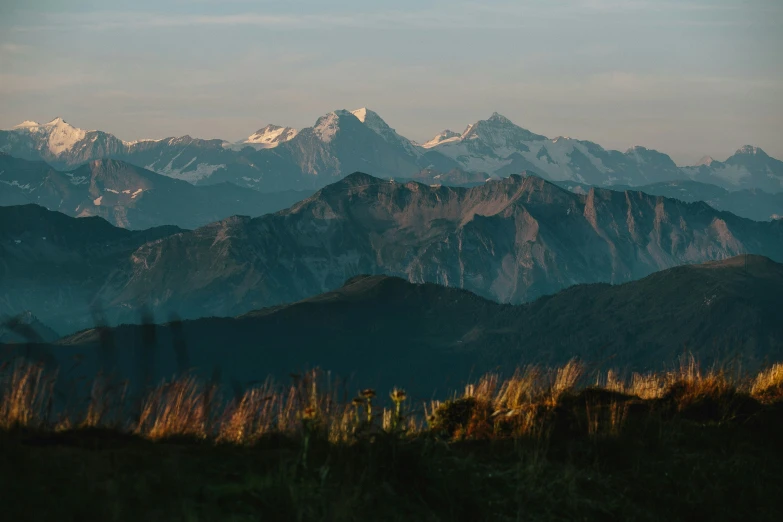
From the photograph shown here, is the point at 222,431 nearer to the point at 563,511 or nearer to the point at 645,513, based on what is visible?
the point at 563,511

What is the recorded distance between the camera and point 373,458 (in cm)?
1053

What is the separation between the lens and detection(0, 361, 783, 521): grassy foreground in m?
9.13

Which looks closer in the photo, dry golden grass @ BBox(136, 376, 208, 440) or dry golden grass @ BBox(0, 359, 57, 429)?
dry golden grass @ BBox(0, 359, 57, 429)

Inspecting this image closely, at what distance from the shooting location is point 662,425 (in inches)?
539

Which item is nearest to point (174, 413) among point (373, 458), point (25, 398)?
point (25, 398)

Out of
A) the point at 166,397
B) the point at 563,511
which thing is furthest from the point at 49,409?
the point at 563,511

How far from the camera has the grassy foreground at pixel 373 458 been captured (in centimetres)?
913

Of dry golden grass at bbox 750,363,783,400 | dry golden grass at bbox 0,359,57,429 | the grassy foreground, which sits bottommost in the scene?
dry golden grass at bbox 750,363,783,400

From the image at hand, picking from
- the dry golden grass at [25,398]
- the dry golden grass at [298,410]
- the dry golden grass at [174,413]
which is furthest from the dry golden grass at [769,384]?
the dry golden grass at [25,398]

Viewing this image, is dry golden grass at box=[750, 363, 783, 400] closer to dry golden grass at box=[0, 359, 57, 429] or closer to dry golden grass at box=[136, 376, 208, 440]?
dry golden grass at box=[136, 376, 208, 440]

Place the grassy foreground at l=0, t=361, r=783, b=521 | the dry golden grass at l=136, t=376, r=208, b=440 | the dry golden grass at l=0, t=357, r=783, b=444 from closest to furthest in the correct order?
the grassy foreground at l=0, t=361, r=783, b=521 < the dry golden grass at l=0, t=357, r=783, b=444 < the dry golden grass at l=136, t=376, r=208, b=440

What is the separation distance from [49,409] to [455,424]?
17.4 ft

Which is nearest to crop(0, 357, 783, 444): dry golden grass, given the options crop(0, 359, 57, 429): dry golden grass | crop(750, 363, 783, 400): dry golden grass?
crop(0, 359, 57, 429): dry golden grass

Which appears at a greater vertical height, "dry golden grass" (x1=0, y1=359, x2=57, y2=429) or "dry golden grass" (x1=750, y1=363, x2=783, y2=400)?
"dry golden grass" (x1=0, y1=359, x2=57, y2=429)
